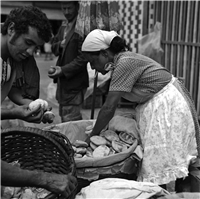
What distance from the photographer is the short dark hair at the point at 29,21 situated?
224 centimetres

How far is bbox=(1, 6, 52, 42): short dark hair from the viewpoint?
2242 millimetres

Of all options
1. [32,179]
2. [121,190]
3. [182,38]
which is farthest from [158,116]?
[182,38]

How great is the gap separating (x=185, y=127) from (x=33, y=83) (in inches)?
54.8

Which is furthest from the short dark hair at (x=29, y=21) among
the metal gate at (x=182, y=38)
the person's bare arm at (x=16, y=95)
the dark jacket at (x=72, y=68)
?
the metal gate at (x=182, y=38)

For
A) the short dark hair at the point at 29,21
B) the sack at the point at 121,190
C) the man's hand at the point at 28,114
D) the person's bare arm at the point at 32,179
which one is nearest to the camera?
the person's bare arm at the point at 32,179

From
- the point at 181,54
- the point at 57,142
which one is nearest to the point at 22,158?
the point at 57,142

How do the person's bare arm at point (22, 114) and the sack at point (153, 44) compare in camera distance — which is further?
the sack at point (153, 44)

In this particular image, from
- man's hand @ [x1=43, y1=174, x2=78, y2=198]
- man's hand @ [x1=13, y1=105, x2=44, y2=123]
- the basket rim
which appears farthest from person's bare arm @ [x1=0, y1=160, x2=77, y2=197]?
man's hand @ [x1=13, y1=105, x2=44, y2=123]

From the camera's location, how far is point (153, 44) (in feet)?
16.4

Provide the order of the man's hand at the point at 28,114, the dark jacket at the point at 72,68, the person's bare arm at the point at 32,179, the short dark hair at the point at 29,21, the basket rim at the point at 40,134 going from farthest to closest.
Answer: the dark jacket at the point at 72,68 < the man's hand at the point at 28,114 < the short dark hair at the point at 29,21 < the basket rim at the point at 40,134 < the person's bare arm at the point at 32,179

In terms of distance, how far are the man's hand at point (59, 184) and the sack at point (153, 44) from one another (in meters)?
3.74

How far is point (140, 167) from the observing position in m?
2.57

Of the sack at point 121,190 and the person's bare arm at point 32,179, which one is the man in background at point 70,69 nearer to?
the sack at point 121,190

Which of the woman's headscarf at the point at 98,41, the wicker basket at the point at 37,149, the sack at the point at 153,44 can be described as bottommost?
the wicker basket at the point at 37,149
